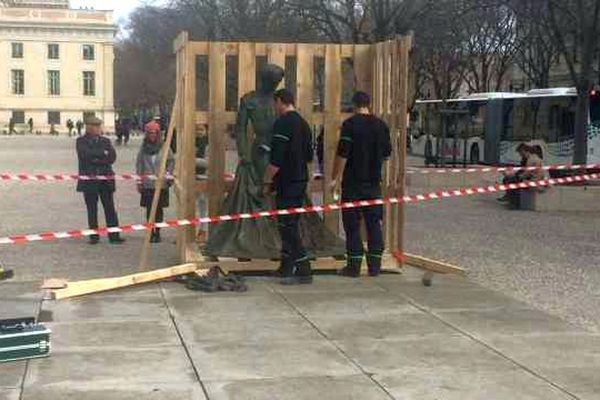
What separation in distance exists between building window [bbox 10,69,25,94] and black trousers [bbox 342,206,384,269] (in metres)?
117

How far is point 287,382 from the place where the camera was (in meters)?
5.66

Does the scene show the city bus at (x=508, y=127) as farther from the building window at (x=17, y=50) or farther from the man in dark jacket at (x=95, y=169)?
the building window at (x=17, y=50)

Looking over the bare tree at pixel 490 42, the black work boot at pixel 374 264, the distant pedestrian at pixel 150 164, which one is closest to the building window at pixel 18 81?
the bare tree at pixel 490 42

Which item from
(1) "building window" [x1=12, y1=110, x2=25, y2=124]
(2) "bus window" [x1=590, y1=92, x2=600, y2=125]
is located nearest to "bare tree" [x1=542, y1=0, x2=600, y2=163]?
(2) "bus window" [x1=590, y1=92, x2=600, y2=125]

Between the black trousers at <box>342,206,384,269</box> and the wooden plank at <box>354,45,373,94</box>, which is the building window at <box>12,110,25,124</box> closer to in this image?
the wooden plank at <box>354,45,373,94</box>

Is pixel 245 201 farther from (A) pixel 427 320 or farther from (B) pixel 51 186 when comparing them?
(B) pixel 51 186

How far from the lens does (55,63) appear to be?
122 metres

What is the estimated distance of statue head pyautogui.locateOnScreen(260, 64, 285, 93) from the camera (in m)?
9.15

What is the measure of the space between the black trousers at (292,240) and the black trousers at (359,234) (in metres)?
0.49

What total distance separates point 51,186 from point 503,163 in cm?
1742

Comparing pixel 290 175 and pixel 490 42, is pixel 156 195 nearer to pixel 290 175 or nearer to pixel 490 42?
pixel 290 175

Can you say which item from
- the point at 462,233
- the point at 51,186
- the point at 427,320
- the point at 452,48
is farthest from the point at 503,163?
the point at 427,320

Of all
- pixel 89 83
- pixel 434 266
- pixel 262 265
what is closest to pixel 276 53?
pixel 262 265

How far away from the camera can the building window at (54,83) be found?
12094 cm
